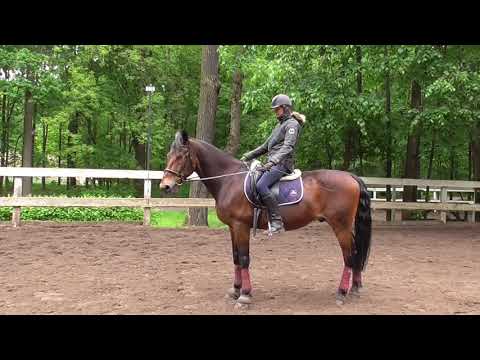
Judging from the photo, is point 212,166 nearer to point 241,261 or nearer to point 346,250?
point 241,261

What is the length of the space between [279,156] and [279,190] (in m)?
0.49

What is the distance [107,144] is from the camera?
2578cm

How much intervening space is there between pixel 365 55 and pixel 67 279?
29.3 feet

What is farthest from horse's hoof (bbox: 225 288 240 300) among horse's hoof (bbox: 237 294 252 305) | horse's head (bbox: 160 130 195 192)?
horse's head (bbox: 160 130 195 192)

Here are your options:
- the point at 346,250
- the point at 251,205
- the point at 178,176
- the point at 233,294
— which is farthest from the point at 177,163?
the point at 346,250

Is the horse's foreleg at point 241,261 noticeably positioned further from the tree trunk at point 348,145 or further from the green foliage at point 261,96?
the tree trunk at point 348,145

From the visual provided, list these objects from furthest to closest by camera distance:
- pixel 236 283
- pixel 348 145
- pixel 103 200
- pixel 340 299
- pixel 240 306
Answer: pixel 348 145, pixel 103 200, pixel 236 283, pixel 340 299, pixel 240 306

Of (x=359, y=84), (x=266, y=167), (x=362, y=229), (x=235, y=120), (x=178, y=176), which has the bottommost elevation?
(x=362, y=229)

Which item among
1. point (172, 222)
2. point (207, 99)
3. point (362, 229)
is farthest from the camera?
point (172, 222)

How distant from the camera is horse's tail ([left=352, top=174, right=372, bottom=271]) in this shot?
21.0 ft

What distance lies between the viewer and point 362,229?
6.45m

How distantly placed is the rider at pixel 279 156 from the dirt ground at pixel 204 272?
124 cm

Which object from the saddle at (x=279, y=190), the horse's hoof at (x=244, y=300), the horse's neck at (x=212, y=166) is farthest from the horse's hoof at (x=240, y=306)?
the horse's neck at (x=212, y=166)

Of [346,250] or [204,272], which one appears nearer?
[346,250]
